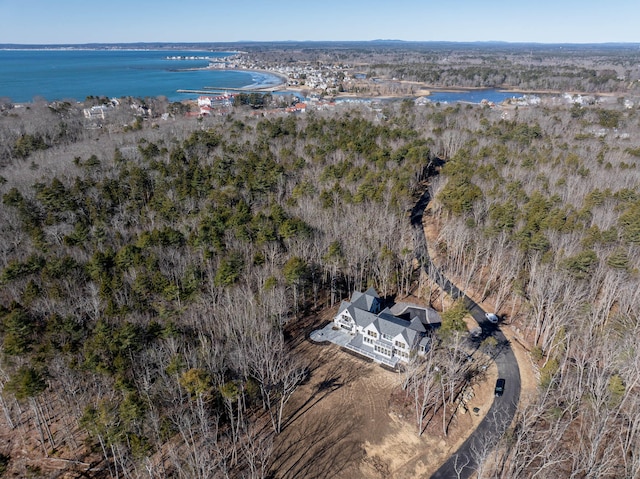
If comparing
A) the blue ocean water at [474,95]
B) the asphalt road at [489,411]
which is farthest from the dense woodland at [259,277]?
the blue ocean water at [474,95]

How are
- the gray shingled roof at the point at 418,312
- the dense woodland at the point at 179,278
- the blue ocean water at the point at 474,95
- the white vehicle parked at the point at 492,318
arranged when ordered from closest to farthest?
the dense woodland at the point at 179,278 < the gray shingled roof at the point at 418,312 < the white vehicle parked at the point at 492,318 < the blue ocean water at the point at 474,95

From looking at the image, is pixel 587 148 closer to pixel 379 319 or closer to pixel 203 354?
pixel 379 319

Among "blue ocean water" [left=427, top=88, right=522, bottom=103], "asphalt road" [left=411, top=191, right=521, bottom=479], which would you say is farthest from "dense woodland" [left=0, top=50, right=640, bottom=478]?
"blue ocean water" [left=427, top=88, right=522, bottom=103]

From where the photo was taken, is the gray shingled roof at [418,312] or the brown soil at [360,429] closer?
the brown soil at [360,429]

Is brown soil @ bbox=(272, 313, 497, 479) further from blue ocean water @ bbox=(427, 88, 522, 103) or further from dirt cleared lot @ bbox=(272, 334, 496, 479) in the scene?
blue ocean water @ bbox=(427, 88, 522, 103)

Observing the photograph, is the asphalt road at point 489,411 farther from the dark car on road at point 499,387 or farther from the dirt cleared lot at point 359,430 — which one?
the dirt cleared lot at point 359,430

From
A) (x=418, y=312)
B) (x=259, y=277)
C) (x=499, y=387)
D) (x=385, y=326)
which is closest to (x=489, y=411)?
(x=499, y=387)

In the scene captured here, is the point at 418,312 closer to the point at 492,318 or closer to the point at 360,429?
the point at 492,318
